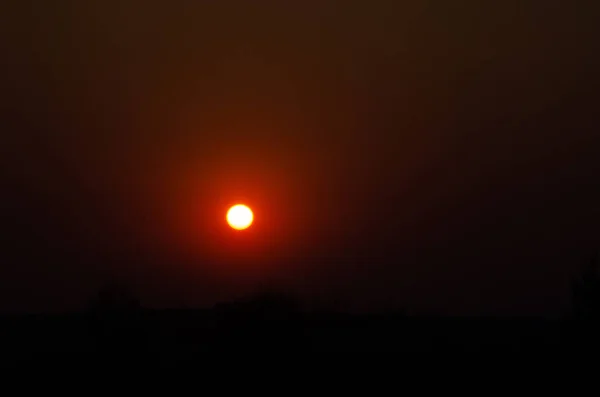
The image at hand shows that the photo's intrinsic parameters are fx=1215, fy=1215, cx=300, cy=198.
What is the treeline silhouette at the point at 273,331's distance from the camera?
2616cm

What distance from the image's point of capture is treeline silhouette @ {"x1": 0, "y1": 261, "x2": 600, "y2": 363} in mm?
26156

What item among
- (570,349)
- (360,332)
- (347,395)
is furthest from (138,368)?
(570,349)

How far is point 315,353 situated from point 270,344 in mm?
1100

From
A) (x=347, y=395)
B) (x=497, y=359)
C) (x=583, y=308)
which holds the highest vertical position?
(x=583, y=308)

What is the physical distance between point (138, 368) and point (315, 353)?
3.75 metres

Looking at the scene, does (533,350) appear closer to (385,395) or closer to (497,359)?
(497,359)

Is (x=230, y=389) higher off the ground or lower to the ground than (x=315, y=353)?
lower

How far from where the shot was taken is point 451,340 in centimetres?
2956

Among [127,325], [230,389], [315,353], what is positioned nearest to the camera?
[230,389]

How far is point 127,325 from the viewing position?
28469 mm

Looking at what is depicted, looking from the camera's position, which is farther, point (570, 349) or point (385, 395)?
point (570, 349)

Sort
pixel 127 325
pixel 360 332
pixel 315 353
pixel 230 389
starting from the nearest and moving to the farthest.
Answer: pixel 230 389 → pixel 315 353 → pixel 127 325 → pixel 360 332

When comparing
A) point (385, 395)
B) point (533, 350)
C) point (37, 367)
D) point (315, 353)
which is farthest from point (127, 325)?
point (533, 350)

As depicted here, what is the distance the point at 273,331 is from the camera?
2589cm
